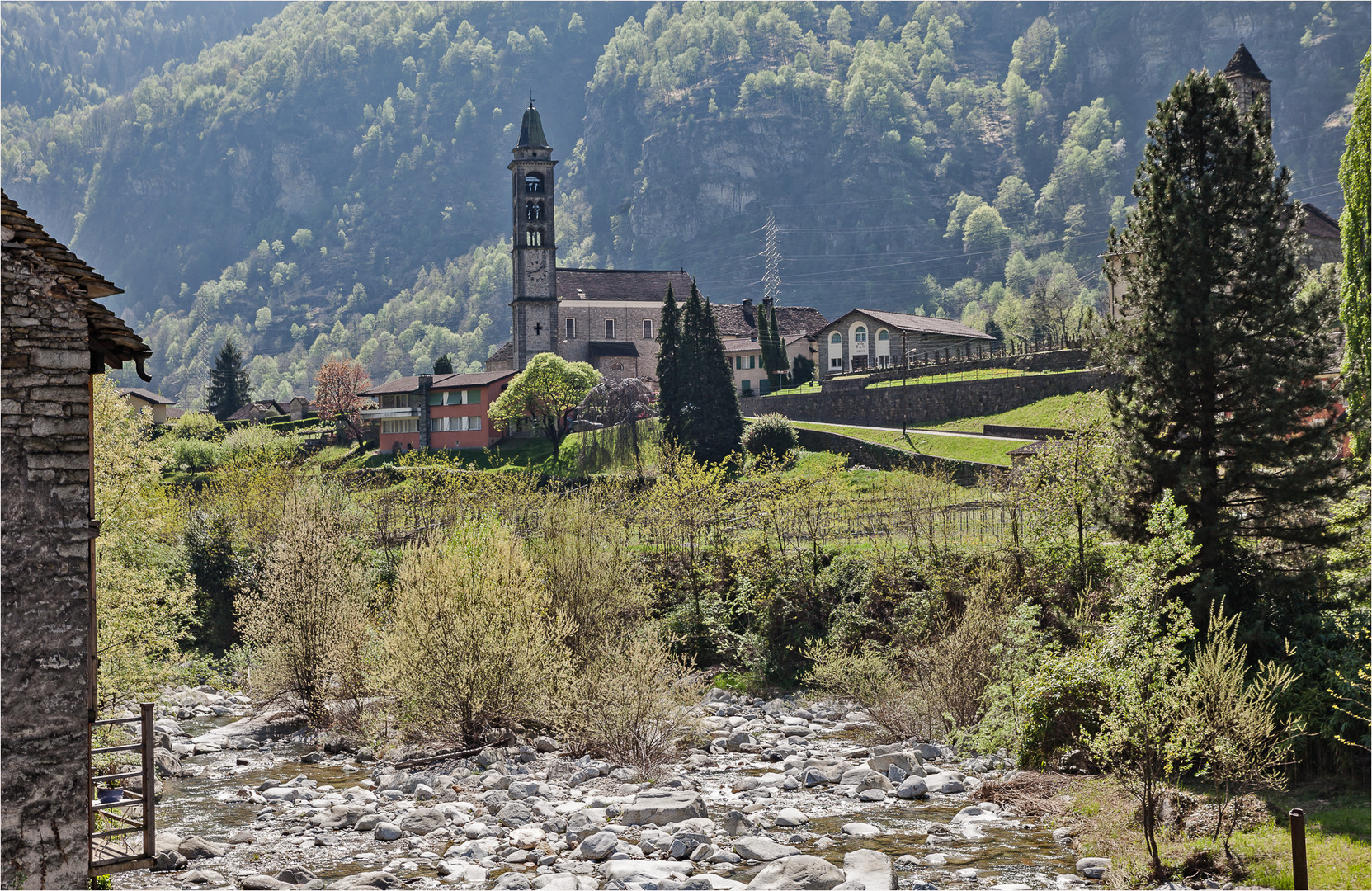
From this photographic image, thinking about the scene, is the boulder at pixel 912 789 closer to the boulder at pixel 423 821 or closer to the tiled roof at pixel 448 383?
the boulder at pixel 423 821

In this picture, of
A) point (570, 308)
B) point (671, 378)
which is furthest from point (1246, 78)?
point (570, 308)

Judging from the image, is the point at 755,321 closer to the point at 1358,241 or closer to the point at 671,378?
the point at 671,378

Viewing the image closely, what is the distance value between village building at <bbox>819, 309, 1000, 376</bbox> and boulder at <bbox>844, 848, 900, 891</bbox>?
68.3 m

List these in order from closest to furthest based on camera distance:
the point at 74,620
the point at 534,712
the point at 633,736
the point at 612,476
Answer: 1. the point at 74,620
2. the point at 633,736
3. the point at 534,712
4. the point at 612,476

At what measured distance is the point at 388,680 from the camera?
2497cm

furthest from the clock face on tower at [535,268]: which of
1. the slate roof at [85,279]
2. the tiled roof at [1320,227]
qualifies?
the slate roof at [85,279]

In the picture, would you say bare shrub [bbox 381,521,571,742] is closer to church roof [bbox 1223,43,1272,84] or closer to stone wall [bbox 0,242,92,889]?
stone wall [bbox 0,242,92,889]

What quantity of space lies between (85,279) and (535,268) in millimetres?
95369

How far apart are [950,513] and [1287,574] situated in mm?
16203

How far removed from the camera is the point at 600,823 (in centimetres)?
1920

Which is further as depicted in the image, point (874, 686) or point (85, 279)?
point (874, 686)

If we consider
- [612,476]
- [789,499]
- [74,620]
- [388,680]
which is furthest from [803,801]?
[612,476]

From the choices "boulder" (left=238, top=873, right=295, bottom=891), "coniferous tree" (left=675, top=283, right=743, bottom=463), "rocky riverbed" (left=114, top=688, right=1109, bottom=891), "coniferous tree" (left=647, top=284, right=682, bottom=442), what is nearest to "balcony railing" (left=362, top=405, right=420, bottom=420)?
"coniferous tree" (left=647, top=284, right=682, bottom=442)

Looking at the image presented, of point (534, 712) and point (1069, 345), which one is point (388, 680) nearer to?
point (534, 712)
